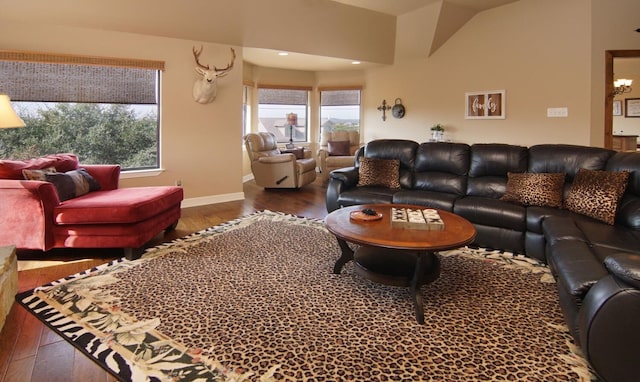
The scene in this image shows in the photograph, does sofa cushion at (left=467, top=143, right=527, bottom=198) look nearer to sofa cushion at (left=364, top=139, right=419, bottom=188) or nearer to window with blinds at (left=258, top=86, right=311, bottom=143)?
sofa cushion at (left=364, top=139, right=419, bottom=188)

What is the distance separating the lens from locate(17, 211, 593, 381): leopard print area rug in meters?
1.89

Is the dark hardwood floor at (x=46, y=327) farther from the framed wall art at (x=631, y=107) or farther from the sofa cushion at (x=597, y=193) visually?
the framed wall art at (x=631, y=107)

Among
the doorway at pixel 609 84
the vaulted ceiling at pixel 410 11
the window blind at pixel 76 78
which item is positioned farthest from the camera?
the vaulted ceiling at pixel 410 11

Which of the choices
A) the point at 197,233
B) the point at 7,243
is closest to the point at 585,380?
the point at 197,233

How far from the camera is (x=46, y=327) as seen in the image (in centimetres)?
228

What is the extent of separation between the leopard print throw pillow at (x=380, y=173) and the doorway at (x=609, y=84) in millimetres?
3178

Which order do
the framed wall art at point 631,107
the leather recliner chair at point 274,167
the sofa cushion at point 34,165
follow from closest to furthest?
1. the sofa cushion at point 34,165
2. the leather recliner chair at point 274,167
3. the framed wall art at point 631,107

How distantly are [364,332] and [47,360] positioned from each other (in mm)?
1644

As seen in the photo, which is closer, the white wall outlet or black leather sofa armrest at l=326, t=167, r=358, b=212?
black leather sofa armrest at l=326, t=167, r=358, b=212

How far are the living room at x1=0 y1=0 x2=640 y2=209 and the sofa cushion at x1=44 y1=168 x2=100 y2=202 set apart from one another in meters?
1.12

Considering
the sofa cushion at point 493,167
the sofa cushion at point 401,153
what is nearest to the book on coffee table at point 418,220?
the sofa cushion at point 493,167

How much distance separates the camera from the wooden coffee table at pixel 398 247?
2.39 m

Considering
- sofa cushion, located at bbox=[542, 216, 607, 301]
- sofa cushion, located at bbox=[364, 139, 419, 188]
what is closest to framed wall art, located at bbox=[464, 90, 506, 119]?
sofa cushion, located at bbox=[364, 139, 419, 188]

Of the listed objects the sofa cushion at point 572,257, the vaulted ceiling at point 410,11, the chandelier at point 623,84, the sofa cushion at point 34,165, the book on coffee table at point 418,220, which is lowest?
the sofa cushion at point 572,257
